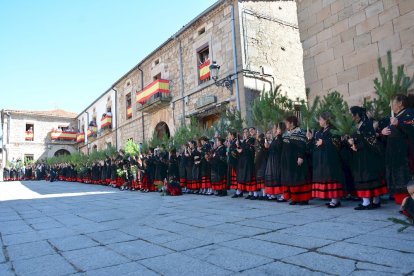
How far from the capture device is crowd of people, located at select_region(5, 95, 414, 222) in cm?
386

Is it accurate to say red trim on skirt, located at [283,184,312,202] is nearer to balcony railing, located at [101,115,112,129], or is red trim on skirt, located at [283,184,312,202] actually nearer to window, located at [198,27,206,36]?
window, located at [198,27,206,36]

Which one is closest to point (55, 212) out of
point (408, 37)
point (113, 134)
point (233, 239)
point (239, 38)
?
point (233, 239)

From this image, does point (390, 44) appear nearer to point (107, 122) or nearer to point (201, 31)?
point (201, 31)

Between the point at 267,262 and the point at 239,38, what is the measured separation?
10405mm

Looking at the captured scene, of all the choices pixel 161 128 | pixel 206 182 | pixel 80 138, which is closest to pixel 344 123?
pixel 206 182

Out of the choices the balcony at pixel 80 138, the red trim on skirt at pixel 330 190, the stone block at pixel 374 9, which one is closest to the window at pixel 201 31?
the stone block at pixel 374 9

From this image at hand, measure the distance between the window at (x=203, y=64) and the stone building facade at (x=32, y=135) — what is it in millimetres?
24287

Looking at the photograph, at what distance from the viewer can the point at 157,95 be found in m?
15.6

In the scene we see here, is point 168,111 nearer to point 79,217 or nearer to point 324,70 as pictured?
point 324,70

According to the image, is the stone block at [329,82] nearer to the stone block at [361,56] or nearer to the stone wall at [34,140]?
the stone block at [361,56]

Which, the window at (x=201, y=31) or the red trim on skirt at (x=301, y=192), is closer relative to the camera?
the red trim on skirt at (x=301, y=192)

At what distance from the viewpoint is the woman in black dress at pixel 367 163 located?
4.61 metres

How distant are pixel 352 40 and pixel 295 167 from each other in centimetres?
371

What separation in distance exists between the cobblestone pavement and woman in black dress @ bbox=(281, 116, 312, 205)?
26.4 inches
